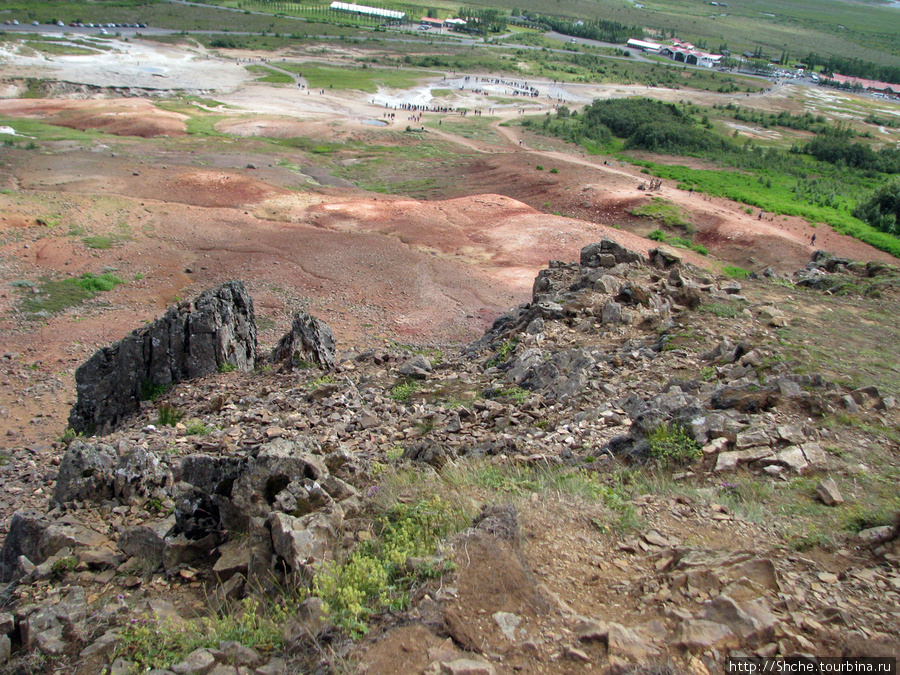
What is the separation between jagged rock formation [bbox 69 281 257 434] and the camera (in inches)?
481

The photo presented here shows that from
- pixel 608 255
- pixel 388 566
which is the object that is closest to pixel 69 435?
pixel 388 566

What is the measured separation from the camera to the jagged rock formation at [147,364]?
40.1ft

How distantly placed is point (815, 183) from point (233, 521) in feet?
140

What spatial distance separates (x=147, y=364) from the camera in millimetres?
12359

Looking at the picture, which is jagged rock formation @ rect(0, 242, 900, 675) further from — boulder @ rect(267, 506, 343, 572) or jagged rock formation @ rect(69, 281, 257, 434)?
jagged rock formation @ rect(69, 281, 257, 434)

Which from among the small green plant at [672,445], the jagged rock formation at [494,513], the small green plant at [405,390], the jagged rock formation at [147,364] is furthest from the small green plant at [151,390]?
the small green plant at [672,445]

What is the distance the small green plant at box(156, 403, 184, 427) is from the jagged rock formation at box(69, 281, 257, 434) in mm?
1232

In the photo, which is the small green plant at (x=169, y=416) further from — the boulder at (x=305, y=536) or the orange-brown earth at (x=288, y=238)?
the boulder at (x=305, y=536)

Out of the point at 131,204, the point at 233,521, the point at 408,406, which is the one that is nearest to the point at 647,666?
the point at 233,521

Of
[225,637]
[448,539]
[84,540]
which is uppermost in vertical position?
[448,539]

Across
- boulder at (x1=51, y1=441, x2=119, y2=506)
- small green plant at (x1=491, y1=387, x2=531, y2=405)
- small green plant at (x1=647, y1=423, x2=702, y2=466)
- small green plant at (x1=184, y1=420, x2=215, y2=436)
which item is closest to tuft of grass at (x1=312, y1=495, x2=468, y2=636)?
small green plant at (x1=647, y1=423, x2=702, y2=466)

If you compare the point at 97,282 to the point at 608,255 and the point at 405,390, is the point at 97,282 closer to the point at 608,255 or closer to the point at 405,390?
the point at 405,390

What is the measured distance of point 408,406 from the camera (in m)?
10.4

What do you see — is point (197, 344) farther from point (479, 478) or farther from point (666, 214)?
point (666, 214)
